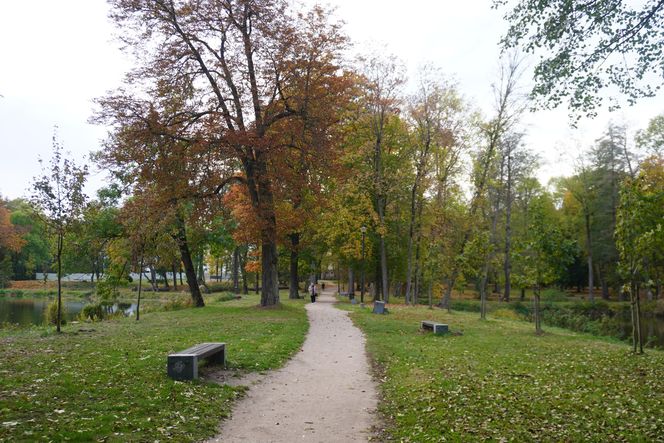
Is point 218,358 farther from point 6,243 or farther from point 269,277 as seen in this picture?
point 6,243

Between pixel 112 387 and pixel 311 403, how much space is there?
2892 millimetres

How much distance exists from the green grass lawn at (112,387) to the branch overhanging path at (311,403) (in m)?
0.37

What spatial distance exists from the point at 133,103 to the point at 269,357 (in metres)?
12.5

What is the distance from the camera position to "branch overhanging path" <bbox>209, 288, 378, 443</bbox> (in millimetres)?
6129

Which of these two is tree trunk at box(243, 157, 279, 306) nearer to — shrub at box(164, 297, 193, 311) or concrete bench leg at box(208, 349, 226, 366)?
shrub at box(164, 297, 193, 311)

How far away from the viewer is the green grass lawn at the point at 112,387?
17.8 feet

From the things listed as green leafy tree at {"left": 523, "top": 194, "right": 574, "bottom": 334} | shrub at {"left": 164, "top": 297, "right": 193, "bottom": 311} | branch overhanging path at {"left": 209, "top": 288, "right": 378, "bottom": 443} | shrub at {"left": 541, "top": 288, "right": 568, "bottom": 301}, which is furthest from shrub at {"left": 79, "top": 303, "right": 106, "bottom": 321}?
shrub at {"left": 541, "top": 288, "right": 568, "bottom": 301}

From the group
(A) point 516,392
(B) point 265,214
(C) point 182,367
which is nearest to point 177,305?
(B) point 265,214

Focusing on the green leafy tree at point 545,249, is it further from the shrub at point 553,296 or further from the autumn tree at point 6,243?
the autumn tree at point 6,243

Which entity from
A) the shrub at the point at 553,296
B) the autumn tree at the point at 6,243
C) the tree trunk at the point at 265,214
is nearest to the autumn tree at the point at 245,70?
the tree trunk at the point at 265,214

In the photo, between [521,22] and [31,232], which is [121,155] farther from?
[31,232]

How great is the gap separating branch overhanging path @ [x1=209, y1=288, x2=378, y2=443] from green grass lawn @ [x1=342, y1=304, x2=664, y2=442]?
38 cm

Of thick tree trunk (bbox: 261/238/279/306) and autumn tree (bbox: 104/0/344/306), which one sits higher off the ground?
autumn tree (bbox: 104/0/344/306)

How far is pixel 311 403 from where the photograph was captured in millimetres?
7594
